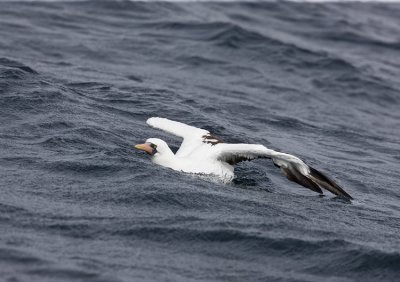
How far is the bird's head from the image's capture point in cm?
1259

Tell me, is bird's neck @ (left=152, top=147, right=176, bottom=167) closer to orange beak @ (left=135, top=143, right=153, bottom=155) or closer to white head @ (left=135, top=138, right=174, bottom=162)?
white head @ (left=135, top=138, right=174, bottom=162)

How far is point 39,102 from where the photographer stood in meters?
14.7

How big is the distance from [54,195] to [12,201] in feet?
2.04

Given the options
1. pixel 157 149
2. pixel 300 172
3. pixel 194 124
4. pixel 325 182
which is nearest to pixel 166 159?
pixel 157 149

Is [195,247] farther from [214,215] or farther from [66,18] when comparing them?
[66,18]

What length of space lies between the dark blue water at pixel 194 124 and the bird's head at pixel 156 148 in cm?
17

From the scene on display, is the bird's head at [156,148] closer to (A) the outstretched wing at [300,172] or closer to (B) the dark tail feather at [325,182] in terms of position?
(A) the outstretched wing at [300,172]

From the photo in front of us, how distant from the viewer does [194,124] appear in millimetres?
16172

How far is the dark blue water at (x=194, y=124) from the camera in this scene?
29.9ft

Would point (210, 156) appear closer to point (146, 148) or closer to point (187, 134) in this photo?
point (146, 148)

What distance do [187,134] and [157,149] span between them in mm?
1199

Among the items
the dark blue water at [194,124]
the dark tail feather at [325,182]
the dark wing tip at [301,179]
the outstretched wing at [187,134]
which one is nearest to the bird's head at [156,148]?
the dark blue water at [194,124]

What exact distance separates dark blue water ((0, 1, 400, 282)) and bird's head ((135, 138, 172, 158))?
0.17 meters

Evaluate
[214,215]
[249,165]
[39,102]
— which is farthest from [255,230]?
[39,102]
